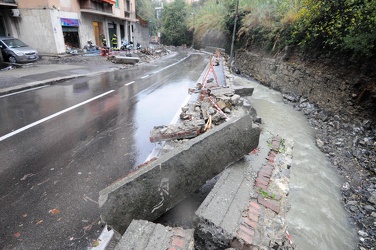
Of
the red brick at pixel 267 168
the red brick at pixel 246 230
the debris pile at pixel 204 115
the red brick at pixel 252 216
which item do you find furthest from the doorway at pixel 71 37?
the red brick at pixel 246 230

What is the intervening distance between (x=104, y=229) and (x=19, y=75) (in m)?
12.1

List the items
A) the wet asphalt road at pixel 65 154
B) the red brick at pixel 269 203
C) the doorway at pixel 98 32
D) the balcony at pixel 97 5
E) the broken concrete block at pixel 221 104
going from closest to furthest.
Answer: the red brick at pixel 269 203
the wet asphalt road at pixel 65 154
the broken concrete block at pixel 221 104
the balcony at pixel 97 5
the doorway at pixel 98 32

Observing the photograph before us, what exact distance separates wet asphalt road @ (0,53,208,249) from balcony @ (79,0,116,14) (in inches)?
632

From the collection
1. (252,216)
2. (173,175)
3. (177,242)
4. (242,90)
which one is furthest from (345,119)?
(177,242)

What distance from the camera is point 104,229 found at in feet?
9.56

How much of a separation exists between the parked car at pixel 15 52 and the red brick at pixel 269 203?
58.0 ft

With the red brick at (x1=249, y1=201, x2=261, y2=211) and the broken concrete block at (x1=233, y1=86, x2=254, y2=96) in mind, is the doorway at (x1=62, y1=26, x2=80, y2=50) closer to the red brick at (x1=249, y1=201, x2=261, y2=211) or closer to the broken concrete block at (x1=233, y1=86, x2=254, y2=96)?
the broken concrete block at (x1=233, y1=86, x2=254, y2=96)

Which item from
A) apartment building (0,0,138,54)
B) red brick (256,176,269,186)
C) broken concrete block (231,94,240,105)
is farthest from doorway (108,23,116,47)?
red brick (256,176,269,186)

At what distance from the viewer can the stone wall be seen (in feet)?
30.9

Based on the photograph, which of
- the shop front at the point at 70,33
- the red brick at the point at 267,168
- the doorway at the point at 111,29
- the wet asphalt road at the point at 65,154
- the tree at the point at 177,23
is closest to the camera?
the wet asphalt road at the point at 65,154

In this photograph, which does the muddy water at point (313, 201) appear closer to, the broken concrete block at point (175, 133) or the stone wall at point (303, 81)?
the stone wall at point (303, 81)

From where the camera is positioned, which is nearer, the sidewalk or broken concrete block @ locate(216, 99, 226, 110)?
broken concrete block @ locate(216, 99, 226, 110)

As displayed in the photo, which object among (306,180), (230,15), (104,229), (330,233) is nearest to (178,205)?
(104,229)

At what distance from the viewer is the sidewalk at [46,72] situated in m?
9.67
